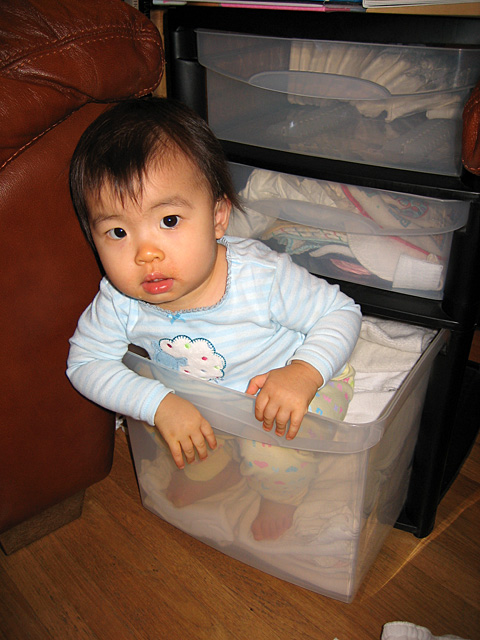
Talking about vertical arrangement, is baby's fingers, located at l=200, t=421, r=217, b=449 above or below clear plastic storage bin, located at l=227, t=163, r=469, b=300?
below

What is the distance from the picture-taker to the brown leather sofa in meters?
0.57

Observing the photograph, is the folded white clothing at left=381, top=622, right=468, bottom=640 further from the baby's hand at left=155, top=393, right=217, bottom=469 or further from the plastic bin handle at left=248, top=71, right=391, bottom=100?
the plastic bin handle at left=248, top=71, right=391, bottom=100

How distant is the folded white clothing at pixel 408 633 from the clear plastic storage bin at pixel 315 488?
6cm

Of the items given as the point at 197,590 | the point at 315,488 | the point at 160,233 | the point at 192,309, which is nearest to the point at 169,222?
the point at 160,233

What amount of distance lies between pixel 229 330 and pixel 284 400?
0.15 metres

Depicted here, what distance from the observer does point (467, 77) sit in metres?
0.64

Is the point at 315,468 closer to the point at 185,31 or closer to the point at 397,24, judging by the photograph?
the point at 397,24

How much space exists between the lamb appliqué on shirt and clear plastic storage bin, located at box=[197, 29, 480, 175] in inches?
11.5

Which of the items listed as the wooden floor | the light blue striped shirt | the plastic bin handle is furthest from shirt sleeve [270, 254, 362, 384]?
the wooden floor

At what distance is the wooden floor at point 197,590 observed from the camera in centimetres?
73

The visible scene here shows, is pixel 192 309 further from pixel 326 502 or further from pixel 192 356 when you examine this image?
pixel 326 502

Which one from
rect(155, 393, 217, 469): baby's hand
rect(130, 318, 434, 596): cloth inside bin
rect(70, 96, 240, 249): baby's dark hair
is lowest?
rect(130, 318, 434, 596): cloth inside bin

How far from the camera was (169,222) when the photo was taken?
0.63m

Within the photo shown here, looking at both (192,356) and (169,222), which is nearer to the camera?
(169,222)
